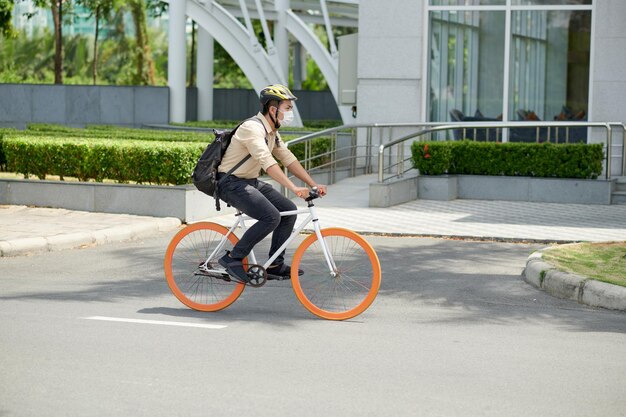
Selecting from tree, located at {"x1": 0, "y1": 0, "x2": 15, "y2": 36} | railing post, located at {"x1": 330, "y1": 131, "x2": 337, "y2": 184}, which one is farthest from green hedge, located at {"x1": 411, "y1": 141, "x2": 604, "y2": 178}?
tree, located at {"x1": 0, "y1": 0, "x2": 15, "y2": 36}

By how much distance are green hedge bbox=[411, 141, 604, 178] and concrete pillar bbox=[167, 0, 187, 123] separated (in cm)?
1203

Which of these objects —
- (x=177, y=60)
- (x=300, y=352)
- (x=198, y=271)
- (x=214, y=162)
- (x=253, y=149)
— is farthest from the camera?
(x=177, y=60)

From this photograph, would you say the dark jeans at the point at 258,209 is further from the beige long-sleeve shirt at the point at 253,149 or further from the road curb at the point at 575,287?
the road curb at the point at 575,287

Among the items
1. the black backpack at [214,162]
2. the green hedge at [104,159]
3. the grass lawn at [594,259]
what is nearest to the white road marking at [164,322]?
the black backpack at [214,162]

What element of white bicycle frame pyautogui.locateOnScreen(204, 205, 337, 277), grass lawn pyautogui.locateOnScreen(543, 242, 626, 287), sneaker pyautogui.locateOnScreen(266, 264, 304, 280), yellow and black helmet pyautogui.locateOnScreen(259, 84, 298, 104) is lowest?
grass lawn pyautogui.locateOnScreen(543, 242, 626, 287)

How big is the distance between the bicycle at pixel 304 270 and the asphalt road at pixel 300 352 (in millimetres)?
141

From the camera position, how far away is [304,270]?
28.0ft

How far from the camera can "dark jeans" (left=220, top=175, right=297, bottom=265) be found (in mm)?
8523

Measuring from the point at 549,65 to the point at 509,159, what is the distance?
15.0ft

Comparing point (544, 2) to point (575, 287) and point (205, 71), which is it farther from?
point (575, 287)


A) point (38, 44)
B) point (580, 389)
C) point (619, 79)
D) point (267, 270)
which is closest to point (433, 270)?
point (267, 270)

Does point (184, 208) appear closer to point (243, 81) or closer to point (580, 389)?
point (580, 389)

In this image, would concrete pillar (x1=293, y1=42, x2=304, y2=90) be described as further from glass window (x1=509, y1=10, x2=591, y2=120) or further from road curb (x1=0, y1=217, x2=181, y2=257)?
road curb (x1=0, y1=217, x2=181, y2=257)

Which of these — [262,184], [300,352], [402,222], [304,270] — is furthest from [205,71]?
[300,352]
